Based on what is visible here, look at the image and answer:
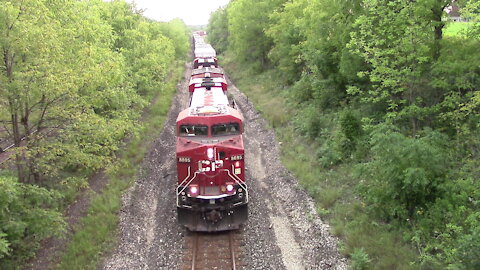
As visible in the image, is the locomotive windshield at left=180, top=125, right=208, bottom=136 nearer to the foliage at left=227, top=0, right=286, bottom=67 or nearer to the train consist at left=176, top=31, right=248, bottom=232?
the train consist at left=176, top=31, right=248, bottom=232

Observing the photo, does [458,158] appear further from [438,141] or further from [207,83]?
[207,83]

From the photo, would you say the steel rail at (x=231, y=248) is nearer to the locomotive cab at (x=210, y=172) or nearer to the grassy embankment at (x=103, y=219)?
the locomotive cab at (x=210, y=172)

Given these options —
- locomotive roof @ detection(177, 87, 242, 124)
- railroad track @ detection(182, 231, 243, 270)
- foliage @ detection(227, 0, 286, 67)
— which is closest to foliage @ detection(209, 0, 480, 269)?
railroad track @ detection(182, 231, 243, 270)

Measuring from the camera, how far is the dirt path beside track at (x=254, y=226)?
38.8 ft

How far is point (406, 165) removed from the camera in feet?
34.1

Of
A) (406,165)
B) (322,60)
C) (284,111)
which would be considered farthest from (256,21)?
(406,165)

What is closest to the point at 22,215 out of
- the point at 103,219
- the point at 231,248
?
the point at 103,219

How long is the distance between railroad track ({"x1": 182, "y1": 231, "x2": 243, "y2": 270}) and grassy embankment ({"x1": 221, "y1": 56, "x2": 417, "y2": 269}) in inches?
136

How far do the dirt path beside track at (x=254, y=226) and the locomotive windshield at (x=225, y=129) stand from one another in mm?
3601

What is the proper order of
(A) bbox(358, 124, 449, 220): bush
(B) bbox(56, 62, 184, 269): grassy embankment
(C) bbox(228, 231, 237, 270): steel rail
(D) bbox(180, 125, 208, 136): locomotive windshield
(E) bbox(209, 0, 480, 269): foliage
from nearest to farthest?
1. (E) bbox(209, 0, 480, 269): foliage
2. (A) bbox(358, 124, 449, 220): bush
3. (C) bbox(228, 231, 237, 270): steel rail
4. (B) bbox(56, 62, 184, 269): grassy embankment
5. (D) bbox(180, 125, 208, 136): locomotive windshield

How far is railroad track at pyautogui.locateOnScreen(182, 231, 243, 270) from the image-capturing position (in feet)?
38.3

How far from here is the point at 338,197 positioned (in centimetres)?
1430

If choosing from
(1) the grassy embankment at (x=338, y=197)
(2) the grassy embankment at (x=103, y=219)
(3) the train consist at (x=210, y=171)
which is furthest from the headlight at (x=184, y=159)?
(1) the grassy embankment at (x=338, y=197)

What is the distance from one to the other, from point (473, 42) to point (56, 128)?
1453 cm
